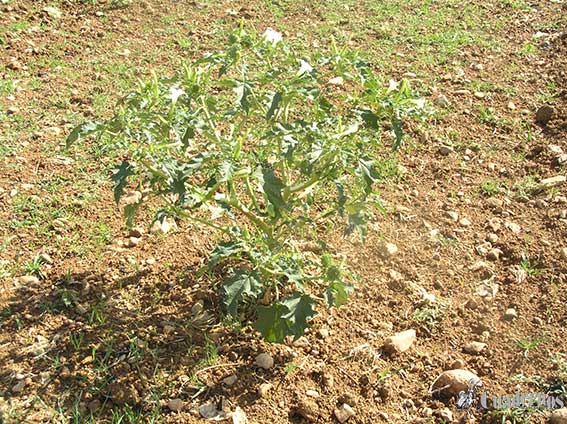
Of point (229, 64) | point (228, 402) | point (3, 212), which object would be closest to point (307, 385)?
point (228, 402)

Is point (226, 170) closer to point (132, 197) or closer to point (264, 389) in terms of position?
point (264, 389)

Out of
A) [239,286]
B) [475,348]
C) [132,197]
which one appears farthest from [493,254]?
[132,197]

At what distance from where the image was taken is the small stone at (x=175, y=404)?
2.62 meters

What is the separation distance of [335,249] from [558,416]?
49.7 inches

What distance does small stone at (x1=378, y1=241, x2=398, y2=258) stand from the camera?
337cm

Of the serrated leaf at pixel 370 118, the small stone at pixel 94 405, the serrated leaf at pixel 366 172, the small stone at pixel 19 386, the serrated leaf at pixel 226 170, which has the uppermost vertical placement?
the serrated leaf at pixel 370 118

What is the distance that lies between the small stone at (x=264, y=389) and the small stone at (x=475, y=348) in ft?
2.83

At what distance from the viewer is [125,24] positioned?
5414 mm

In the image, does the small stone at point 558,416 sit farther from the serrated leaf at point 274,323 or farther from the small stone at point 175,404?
the small stone at point 175,404

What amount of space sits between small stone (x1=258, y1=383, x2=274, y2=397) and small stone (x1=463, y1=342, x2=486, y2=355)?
864 millimetres

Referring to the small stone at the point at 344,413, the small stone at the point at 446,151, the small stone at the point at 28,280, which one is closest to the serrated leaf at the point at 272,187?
the small stone at the point at 344,413

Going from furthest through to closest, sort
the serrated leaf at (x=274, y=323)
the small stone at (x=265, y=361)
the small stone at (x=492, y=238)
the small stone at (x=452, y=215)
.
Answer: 1. the small stone at (x=452, y=215)
2. the small stone at (x=492, y=238)
3. the small stone at (x=265, y=361)
4. the serrated leaf at (x=274, y=323)

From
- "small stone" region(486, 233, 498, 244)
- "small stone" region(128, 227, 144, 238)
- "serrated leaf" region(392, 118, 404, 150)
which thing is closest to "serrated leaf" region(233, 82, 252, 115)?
"serrated leaf" region(392, 118, 404, 150)

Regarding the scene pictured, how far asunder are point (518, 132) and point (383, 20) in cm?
181
